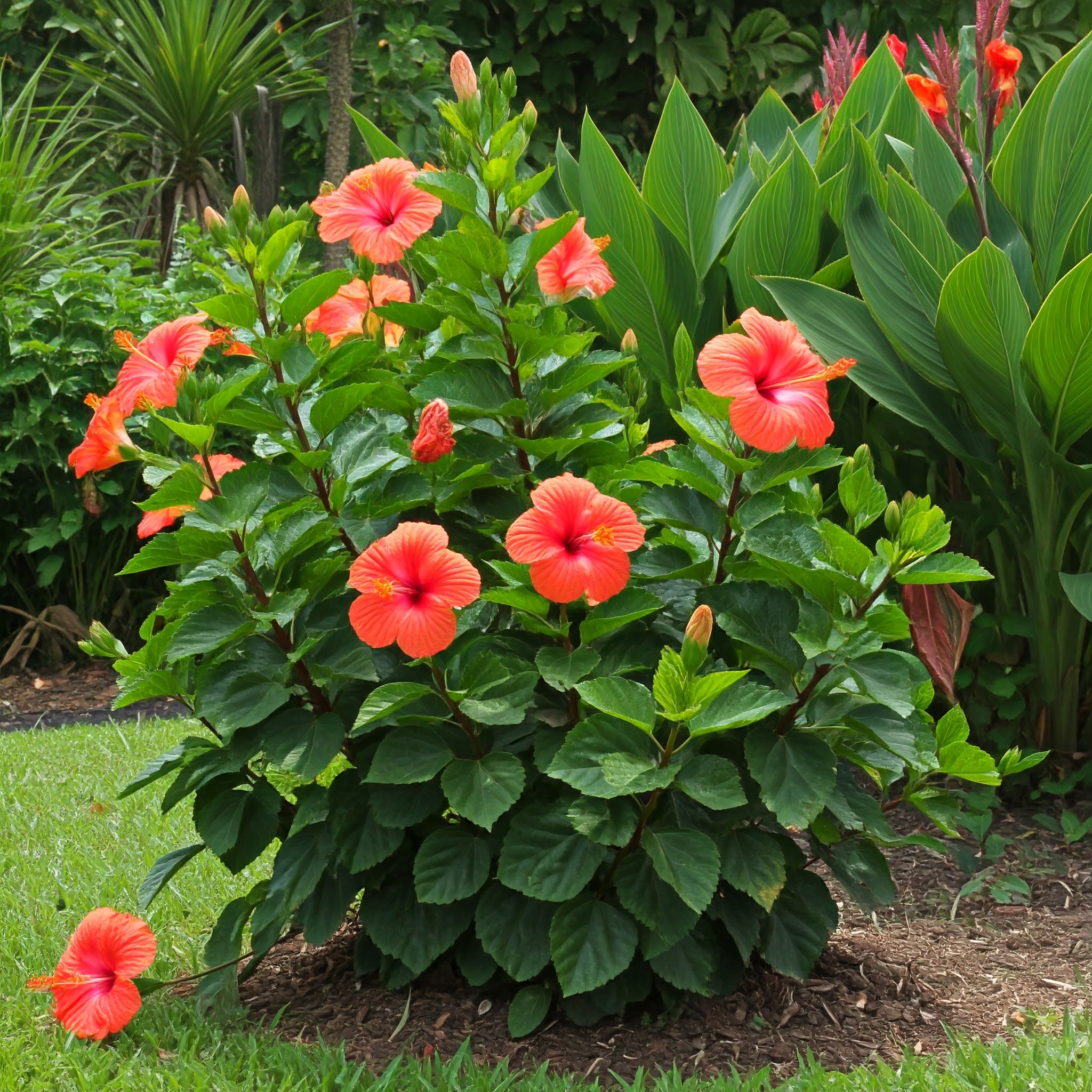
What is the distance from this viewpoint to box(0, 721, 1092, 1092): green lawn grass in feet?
5.27

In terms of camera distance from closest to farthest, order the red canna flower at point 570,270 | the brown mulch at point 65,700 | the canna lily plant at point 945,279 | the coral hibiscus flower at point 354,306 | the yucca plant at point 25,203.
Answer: the red canna flower at point 570,270 → the coral hibiscus flower at point 354,306 → the canna lily plant at point 945,279 → the brown mulch at point 65,700 → the yucca plant at point 25,203

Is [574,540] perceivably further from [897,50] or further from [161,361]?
[897,50]

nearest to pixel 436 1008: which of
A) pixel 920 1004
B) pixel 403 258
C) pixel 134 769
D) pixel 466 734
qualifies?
pixel 466 734

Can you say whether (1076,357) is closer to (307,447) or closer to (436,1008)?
(307,447)

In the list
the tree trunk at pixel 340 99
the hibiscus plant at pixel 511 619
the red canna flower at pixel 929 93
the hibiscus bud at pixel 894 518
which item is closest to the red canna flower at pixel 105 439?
the hibiscus plant at pixel 511 619

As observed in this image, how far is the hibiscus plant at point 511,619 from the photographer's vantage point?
5.06 feet

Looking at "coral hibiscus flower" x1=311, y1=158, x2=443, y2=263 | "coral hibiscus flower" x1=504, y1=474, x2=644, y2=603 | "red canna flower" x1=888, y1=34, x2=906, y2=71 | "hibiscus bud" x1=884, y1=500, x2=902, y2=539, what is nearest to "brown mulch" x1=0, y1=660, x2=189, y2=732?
"coral hibiscus flower" x1=311, y1=158, x2=443, y2=263

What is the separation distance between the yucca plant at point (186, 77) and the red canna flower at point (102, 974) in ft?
20.2

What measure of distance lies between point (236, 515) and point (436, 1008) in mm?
826

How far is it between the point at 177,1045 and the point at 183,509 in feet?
2.65

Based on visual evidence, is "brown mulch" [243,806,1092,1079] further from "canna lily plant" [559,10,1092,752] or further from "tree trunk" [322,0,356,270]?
"tree trunk" [322,0,356,270]

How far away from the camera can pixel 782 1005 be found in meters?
1.86

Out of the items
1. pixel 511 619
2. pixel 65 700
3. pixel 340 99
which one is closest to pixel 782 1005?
pixel 511 619

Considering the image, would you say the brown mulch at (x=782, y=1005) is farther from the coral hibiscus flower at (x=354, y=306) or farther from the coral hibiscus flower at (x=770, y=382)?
the coral hibiscus flower at (x=354, y=306)
